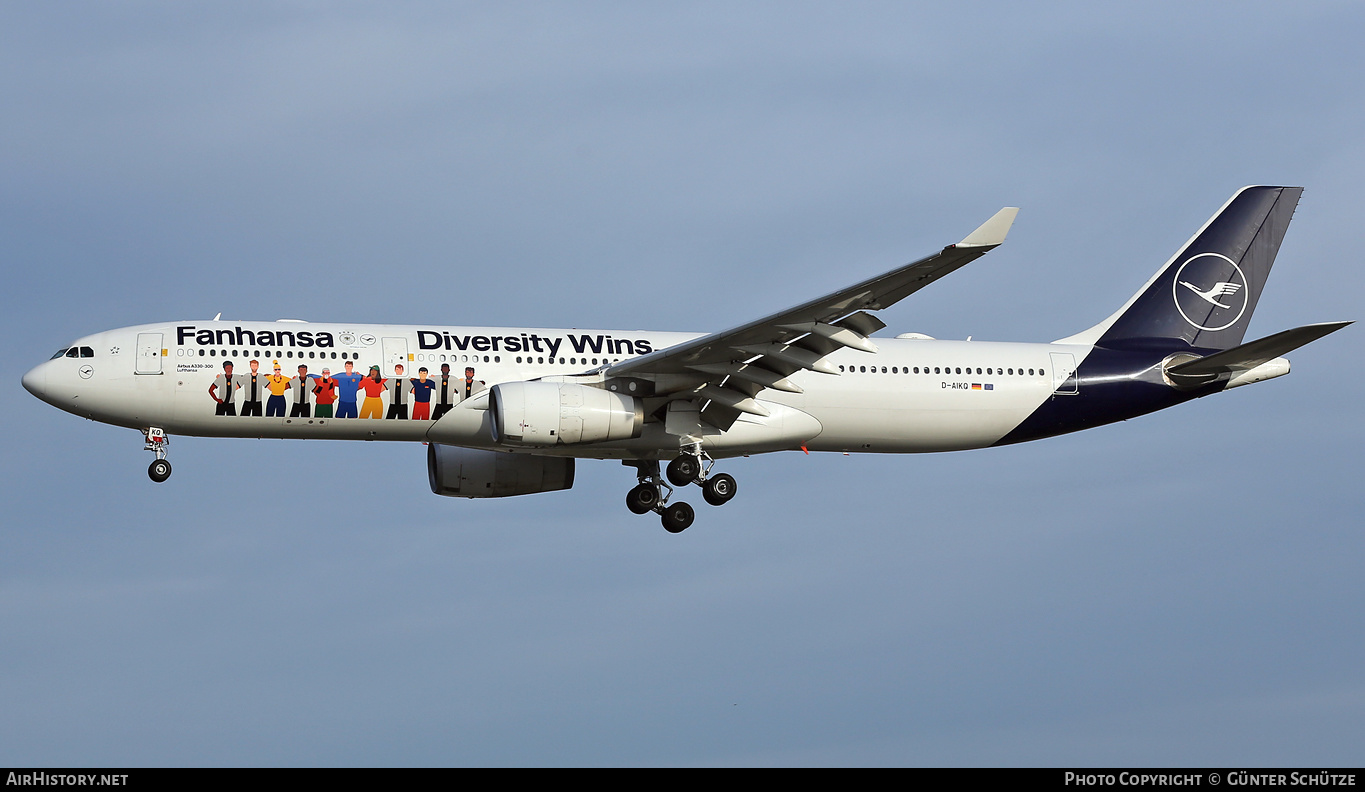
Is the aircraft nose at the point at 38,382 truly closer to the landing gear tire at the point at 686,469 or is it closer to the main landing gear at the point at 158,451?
the main landing gear at the point at 158,451

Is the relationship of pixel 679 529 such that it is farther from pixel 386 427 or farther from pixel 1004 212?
pixel 1004 212

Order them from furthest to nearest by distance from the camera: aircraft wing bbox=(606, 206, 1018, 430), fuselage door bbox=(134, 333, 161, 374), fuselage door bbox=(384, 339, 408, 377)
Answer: fuselage door bbox=(384, 339, 408, 377), fuselage door bbox=(134, 333, 161, 374), aircraft wing bbox=(606, 206, 1018, 430)

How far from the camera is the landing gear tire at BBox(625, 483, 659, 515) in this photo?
1400 inches

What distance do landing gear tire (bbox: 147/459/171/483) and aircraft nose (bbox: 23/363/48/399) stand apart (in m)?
2.60

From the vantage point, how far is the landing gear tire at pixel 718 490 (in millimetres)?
34156

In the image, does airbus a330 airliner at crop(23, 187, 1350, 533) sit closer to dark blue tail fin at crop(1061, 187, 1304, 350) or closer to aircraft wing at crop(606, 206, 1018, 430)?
aircraft wing at crop(606, 206, 1018, 430)

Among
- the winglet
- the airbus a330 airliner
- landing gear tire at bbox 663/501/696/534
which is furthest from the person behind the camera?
landing gear tire at bbox 663/501/696/534

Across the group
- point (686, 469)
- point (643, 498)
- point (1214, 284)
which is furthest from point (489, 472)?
point (1214, 284)

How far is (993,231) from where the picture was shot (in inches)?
1004

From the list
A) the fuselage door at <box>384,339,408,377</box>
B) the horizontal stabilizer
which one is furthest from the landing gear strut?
the horizontal stabilizer

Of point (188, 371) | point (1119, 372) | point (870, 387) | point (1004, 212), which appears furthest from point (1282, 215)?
point (188, 371)

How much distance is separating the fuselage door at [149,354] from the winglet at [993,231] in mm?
16678

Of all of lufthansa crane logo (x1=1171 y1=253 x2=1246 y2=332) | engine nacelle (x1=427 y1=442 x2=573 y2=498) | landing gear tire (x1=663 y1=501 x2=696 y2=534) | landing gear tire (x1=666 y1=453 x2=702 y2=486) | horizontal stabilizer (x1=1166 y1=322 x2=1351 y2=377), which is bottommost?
landing gear tire (x1=663 y1=501 x2=696 y2=534)
